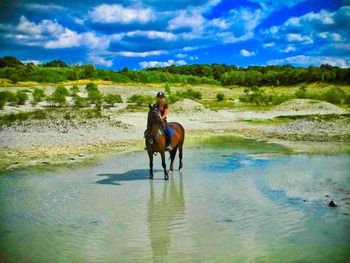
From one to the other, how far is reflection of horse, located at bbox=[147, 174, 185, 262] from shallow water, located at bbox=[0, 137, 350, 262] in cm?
2

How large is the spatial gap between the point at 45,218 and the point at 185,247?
13.1 feet

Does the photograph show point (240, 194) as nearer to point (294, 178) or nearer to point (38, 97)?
point (294, 178)

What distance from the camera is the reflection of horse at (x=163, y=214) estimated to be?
7764 millimetres

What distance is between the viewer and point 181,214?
32.2 feet

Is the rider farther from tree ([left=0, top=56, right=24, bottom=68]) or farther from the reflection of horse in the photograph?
tree ([left=0, top=56, right=24, bottom=68])

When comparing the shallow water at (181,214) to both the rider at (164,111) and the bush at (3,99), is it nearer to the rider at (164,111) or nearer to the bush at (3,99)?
the rider at (164,111)

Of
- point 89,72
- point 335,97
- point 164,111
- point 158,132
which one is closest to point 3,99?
point 164,111

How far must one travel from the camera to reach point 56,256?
291 inches

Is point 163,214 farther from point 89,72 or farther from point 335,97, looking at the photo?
point 89,72

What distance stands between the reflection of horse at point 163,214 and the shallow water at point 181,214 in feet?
0.08

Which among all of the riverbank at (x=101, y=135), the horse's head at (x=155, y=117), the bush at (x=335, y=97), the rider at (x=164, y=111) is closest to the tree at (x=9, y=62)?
the riverbank at (x=101, y=135)

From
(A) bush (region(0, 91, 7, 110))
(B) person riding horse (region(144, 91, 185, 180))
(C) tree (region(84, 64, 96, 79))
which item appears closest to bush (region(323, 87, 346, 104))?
(A) bush (region(0, 91, 7, 110))

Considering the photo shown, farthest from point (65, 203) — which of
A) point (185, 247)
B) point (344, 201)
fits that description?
point (344, 201)

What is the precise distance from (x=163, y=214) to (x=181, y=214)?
47 centimetres
